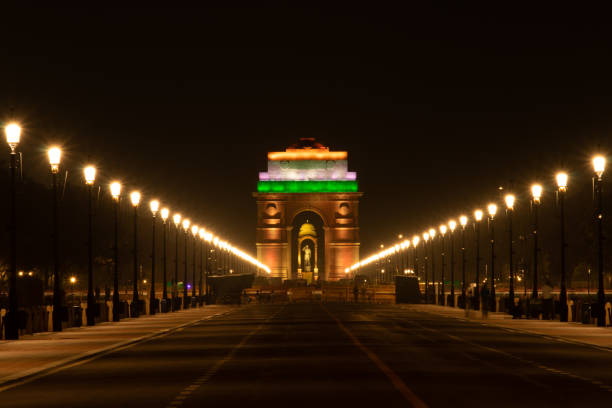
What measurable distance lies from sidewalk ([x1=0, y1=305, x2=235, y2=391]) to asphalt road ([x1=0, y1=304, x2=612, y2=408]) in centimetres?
63

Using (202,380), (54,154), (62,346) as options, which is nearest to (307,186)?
(54,154)

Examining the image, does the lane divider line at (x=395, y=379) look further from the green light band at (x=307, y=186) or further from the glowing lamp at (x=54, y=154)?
the green light band at (x=307, y=186)

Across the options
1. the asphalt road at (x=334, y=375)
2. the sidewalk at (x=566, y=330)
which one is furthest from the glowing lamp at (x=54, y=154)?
the sidewalk at (x=566, y=330)

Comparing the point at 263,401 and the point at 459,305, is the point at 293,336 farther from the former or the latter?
the point at 459,305

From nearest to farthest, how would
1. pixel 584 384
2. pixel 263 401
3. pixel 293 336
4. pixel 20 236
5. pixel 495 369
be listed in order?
pixel 263 401 → pixel 584 384 → pixel 495 369 → pixel 293 336 → pixel 20 236

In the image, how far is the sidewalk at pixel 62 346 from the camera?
26531 millimetres

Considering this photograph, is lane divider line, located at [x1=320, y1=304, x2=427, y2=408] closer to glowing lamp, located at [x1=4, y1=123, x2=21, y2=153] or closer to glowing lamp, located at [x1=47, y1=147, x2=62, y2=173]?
glowing lamp, located at [x1=4, y1=123, x2=21, y2=153]

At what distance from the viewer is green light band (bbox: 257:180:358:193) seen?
194m

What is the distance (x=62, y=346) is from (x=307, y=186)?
159826 millimetres

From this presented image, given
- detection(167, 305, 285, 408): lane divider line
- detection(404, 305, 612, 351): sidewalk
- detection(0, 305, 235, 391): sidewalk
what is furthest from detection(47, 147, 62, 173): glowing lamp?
detection(404, 305, 612, 351): sidewalk

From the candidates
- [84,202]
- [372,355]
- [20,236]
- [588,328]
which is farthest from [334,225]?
[372,355]

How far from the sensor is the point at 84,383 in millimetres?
22766

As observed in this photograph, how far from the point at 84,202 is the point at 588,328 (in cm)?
5912

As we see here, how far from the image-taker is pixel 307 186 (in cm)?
19475
